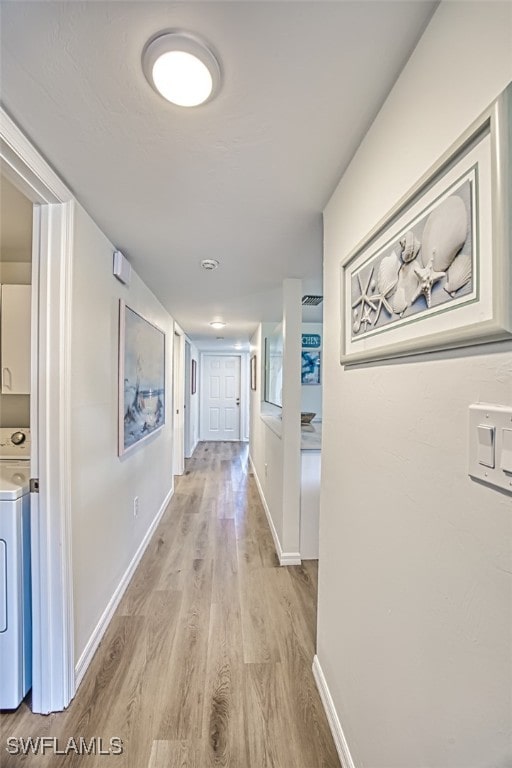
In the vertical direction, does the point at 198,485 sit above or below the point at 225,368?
below

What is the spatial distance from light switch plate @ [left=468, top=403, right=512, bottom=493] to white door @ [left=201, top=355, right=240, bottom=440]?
296 inches

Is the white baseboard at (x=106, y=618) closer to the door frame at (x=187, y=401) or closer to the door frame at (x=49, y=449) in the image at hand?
the door frame at (x=49, y=449)

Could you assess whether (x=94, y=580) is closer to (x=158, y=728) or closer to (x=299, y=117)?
(x=158, y=728)

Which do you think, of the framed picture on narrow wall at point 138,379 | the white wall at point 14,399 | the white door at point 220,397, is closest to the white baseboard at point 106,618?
the framed picture on narrow wall at point 138,379

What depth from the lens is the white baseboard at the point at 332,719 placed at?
3.76 feet

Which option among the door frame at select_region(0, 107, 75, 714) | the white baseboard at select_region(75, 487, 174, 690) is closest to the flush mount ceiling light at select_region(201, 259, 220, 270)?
the door frame at select_region(0, 107, 75, 714)

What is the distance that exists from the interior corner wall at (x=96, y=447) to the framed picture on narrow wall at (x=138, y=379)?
0.20ft

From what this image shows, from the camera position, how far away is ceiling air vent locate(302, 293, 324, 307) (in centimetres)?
299

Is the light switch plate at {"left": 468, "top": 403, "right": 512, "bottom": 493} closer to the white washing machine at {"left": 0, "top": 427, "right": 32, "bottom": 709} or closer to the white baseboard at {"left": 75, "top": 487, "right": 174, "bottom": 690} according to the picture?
the white washing machine at {"left": 0, "top": 427, "right": 32, "bottom": 709}

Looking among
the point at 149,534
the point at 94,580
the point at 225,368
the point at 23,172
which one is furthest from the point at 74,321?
the point at 225,368

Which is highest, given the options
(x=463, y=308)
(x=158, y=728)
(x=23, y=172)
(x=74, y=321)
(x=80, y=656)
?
(x=23, y=172)

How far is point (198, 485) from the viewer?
451cm

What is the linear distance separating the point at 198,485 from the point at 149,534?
5.34 ft

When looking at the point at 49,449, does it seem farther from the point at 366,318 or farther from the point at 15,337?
the point at 366,318
